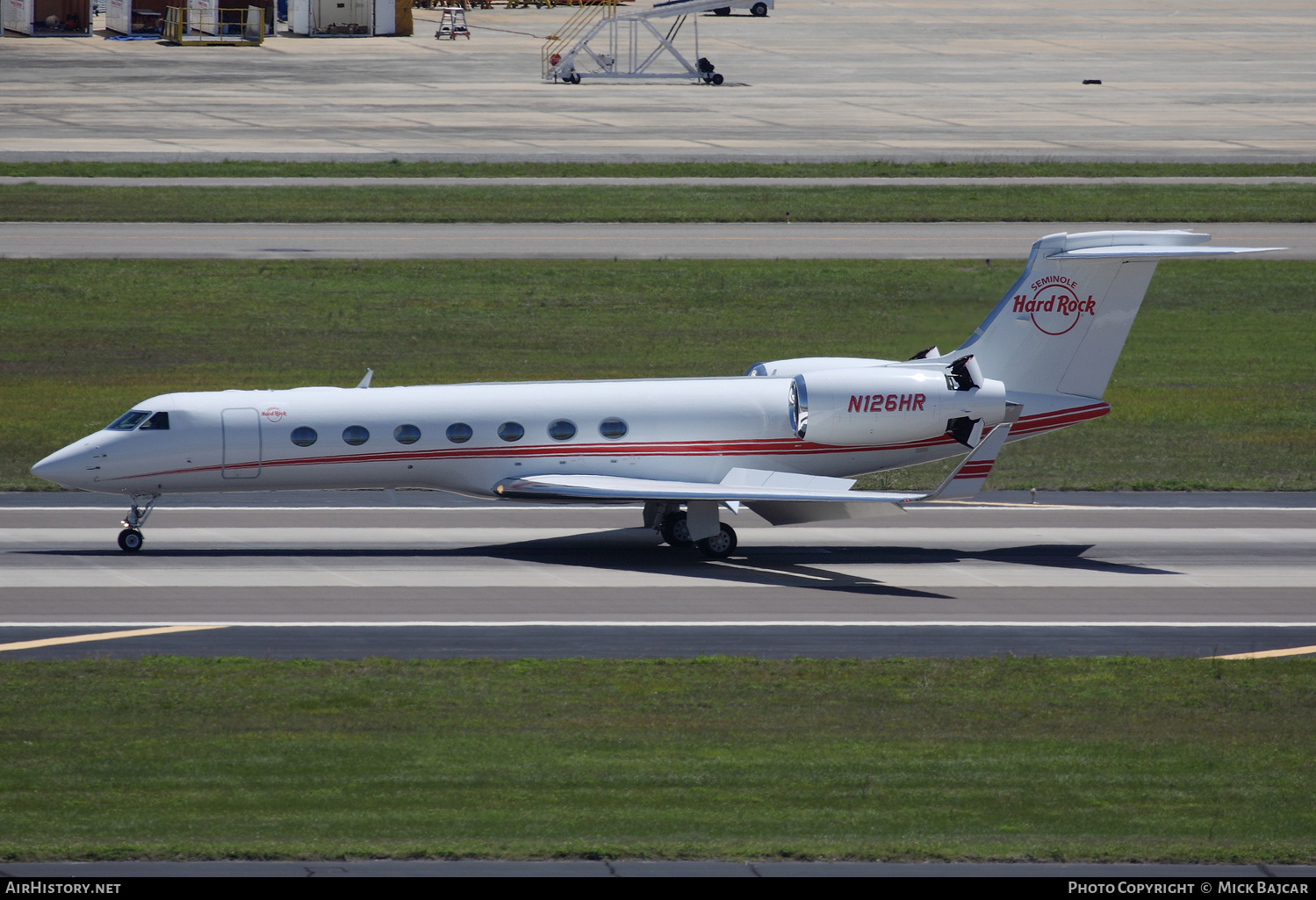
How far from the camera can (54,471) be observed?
2748 cm

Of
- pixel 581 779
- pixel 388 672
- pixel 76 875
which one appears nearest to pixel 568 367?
pixel 388 672

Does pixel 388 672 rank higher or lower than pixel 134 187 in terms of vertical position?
lower

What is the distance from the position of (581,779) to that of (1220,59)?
106189 mm

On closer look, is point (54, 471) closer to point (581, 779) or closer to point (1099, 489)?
point (581, 779)

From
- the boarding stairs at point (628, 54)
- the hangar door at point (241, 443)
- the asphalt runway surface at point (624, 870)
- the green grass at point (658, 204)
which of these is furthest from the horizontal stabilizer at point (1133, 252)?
the boarding stairs at point (628, 54)

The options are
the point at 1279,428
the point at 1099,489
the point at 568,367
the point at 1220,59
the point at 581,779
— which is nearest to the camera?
the point at 581,779

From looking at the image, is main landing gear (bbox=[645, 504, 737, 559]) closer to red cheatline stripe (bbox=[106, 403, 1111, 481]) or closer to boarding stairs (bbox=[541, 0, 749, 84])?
red cheatline stripe (bbox=[106, 403, 1111, 481])

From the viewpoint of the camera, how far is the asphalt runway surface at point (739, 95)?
76812 millimetres

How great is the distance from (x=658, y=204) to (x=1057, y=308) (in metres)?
35.9

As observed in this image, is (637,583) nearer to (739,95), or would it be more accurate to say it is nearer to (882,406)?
(882,406)

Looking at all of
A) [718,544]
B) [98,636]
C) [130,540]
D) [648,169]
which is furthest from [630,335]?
[98,636]

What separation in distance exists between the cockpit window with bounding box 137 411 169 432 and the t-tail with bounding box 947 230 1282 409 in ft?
48.7

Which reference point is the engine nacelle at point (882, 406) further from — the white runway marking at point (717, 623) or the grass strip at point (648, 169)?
the grass strip at point (648, 169)

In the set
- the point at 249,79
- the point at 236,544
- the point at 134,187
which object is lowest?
the point at 236,544
